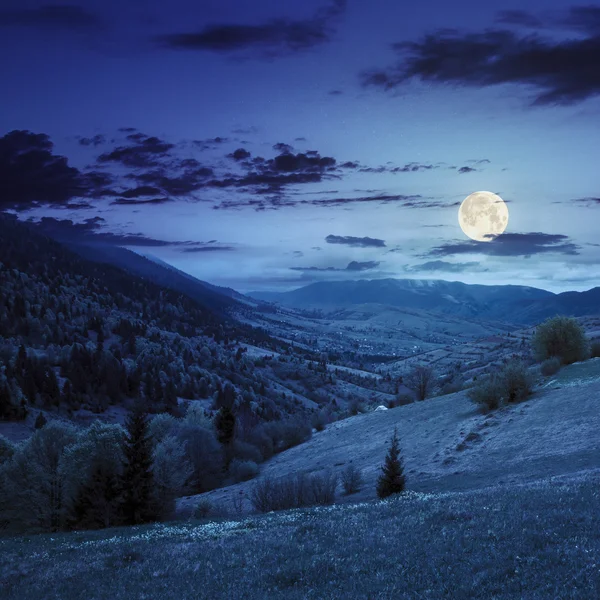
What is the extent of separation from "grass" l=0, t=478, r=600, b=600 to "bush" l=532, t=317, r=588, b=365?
175ft

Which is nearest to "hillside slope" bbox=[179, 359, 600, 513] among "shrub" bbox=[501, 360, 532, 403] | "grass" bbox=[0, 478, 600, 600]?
"shrub" bbox=[501, 360, 532, 403]

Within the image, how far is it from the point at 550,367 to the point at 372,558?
2342 inches

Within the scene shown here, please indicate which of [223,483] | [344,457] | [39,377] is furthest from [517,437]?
[39,377]

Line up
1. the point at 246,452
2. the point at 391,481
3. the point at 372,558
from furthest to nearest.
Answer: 1. the point at 246,452
2. the point at 391,481
3. the point at 372,558

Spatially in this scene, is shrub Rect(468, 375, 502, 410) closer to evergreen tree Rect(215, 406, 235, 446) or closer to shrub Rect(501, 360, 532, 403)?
shrub Rect(501, 360, 532, 403)

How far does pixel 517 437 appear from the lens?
143 ft

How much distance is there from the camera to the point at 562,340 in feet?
227

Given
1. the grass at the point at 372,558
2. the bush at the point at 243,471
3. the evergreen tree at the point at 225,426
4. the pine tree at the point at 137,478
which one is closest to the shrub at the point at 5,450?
the pine tree at the point at 137,478

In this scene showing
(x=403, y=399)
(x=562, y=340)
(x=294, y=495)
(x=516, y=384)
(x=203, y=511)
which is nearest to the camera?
(x=294, y=495)

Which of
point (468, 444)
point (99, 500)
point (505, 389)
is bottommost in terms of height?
point (99, 500)

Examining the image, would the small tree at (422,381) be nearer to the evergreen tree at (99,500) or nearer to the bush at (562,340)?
the bush at (562,340)

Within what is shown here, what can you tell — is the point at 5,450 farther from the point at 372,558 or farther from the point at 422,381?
the point at 422,381

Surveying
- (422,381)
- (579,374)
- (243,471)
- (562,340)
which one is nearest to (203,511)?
(243,471)

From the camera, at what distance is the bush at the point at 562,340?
68750 millimetres
